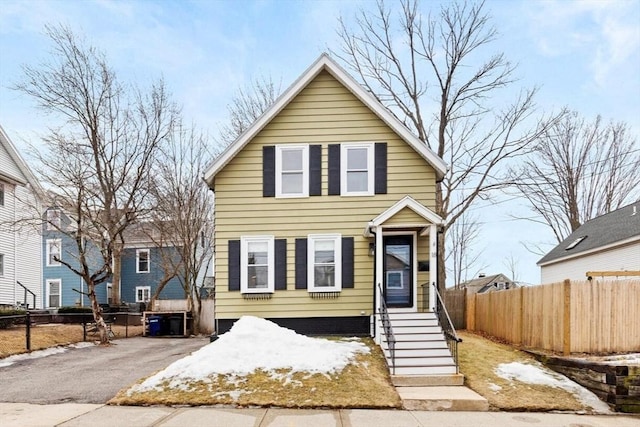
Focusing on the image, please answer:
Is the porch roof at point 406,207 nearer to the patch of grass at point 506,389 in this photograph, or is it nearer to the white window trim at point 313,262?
the white window trim at point 313,262

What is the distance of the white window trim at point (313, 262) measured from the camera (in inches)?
452

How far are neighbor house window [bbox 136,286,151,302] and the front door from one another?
2262 cm

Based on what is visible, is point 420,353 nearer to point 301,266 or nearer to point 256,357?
point 256,357

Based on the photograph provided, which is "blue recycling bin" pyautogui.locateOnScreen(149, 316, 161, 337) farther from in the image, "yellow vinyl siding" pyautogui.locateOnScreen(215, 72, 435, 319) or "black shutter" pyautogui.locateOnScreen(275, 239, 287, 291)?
"black shutter" pyautogui.locateOnScreen(275, 239, 287, 291)

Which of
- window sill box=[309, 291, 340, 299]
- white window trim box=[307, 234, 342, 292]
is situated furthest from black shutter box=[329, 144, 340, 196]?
window sill box=[309, 291, 340, 299]

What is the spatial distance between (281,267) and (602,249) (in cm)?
1453

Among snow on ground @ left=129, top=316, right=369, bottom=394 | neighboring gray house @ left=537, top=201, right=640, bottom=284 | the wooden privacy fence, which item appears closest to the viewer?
snow on ground @ left=129, top=316, right=369, bottom=394

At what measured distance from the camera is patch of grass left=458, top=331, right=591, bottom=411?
712cm

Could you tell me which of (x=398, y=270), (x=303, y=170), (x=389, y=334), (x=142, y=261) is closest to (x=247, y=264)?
(x=303, y=170)

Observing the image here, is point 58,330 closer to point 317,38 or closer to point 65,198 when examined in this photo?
point 65,198

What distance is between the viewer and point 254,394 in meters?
7.25

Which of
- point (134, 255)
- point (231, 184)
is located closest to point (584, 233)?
point (231, 184)

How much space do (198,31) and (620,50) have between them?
16.1 metres

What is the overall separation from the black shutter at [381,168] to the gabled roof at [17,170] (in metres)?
14.9
